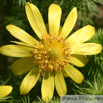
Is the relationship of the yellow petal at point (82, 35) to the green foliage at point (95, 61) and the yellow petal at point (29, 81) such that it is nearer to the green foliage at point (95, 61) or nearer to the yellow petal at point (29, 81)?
the green foliage at point (95, 61)

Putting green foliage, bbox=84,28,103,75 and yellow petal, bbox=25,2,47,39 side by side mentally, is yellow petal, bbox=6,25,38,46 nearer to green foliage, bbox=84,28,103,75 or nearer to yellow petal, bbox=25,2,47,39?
yellow petal, bbox=25,2,47,39

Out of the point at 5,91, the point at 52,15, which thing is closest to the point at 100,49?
the point at 52,15

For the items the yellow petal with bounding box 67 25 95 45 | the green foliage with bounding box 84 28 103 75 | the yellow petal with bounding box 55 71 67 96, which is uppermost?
the yellow petal with bounding box 67 25 95 45

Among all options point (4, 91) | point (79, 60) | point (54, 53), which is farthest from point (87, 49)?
point (4, 91)

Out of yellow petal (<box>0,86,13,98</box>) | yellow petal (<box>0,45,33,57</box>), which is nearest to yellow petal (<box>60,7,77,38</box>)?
yellow petal (<box>0,45,33,57</box>)

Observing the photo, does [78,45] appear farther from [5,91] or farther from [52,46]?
[5,91]

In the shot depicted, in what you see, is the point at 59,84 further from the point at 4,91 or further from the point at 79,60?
the point at 4,91
